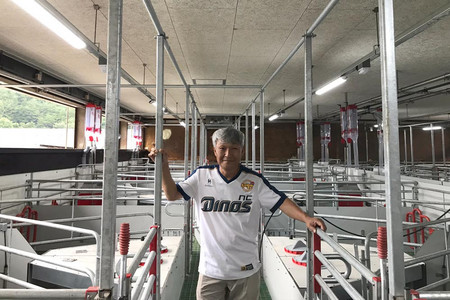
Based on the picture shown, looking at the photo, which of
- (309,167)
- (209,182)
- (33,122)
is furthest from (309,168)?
(33,122)

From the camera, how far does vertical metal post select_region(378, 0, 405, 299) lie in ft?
3.11

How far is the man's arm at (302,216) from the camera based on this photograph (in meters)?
1.72

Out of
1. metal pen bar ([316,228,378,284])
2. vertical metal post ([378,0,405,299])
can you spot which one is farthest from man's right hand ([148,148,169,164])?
vertical metal post ([378,0,405,299])

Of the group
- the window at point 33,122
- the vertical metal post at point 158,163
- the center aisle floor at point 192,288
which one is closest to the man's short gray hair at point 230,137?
the vertical metal post at point 158,163

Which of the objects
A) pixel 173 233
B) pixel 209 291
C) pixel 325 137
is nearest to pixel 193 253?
pixel 173 233

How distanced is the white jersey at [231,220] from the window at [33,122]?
6520 millimetres

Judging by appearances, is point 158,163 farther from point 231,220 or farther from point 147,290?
point 147,290

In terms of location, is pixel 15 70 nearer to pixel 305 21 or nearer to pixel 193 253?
pixel 193 253

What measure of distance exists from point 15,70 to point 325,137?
10.9 meters

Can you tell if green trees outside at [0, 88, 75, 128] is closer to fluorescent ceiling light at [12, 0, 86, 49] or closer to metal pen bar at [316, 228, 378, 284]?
fluorescent ceiling light at [12, 0, 86, 49]

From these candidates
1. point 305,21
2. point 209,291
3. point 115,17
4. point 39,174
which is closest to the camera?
point 115,17

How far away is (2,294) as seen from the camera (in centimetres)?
89

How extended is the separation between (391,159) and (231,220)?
3.51ft

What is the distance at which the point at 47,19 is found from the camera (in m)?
2.74
